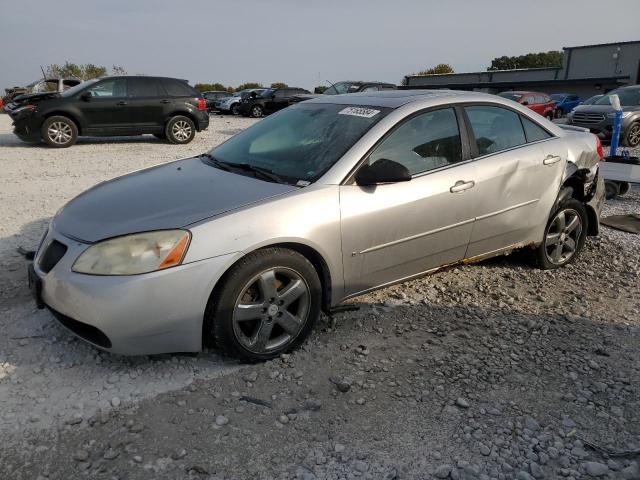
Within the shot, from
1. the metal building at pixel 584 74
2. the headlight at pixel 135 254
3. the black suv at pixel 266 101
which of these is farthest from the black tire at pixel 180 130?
the metal building at pixel 584 74

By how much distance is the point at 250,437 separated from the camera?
256 centimetres

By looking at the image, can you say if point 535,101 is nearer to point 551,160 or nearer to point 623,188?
point 623,188

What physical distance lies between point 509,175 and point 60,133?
10915 mm

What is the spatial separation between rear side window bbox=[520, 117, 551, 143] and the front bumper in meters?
2.83

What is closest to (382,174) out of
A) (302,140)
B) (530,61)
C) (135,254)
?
(302,140)

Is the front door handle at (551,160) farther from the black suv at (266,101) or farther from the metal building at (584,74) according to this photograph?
the metal building at (584,74)

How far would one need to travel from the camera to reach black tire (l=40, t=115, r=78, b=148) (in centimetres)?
1179

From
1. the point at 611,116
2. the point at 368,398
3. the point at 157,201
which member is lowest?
the point at 368,398

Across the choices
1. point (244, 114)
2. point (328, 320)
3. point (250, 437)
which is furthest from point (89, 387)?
point (244, 114)

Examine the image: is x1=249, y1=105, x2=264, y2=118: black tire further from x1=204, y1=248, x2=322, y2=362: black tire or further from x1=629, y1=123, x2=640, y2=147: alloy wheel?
x1=204, y1=248, x2=322, y2=362: black tire

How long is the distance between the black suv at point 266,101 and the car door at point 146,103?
1168cm

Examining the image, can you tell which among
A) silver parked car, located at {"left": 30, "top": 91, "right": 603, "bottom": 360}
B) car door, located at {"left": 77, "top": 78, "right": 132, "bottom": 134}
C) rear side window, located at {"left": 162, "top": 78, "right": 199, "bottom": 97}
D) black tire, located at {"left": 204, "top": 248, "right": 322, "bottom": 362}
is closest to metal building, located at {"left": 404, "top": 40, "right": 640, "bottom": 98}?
rear side window, located at {"left": 162, "top": 78, "right": 199, "bottom": 97}

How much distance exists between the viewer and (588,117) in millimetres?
15305

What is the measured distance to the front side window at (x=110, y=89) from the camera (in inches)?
478
